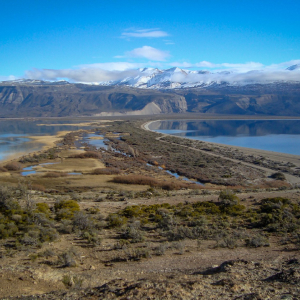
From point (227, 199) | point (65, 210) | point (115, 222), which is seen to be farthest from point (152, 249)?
point (227, 199)

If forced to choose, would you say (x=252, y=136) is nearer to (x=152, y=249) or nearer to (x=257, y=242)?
(x=257, y=242)

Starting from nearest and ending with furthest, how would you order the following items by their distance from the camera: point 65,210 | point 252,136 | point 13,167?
point 65,210
point 13,167
point 252,136

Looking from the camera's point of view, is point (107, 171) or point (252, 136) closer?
point (107, 171)

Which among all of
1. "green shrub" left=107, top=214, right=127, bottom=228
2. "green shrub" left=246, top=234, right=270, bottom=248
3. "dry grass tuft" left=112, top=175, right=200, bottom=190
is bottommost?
"dry grass tuft" left=112, top=175, right=200, bottom=190

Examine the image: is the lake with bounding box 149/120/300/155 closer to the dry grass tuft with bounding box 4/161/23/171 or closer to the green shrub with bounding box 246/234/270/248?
the dry grass tuft with bounding box 4/161/23/171

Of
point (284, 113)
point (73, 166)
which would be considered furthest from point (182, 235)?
point (284, 113)

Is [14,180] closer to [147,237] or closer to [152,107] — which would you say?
[147,237]

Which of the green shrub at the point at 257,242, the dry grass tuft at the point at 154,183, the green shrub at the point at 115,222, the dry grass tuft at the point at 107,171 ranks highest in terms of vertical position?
the green shrub at the point at 257,242

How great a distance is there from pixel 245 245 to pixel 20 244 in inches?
235

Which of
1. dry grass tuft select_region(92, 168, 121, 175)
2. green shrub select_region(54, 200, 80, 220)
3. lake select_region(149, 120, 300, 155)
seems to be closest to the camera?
green shrub select_region(54, 200, 80, 220)

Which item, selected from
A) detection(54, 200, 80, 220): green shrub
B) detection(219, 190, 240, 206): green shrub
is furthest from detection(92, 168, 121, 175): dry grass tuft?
detection(219, 190, 240, 206): green shrub

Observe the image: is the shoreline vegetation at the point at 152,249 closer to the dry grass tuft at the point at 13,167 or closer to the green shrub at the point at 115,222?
the green shrub at the point at 115,222

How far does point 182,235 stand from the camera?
338 inches

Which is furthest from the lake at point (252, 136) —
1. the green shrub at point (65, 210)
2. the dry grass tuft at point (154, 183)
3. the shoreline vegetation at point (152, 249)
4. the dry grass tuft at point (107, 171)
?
the green shrub at point (65, 210)
